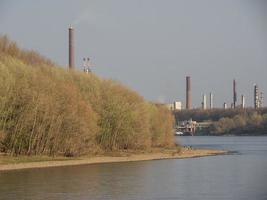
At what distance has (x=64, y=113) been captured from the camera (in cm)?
6769

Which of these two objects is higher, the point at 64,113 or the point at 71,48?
the point at 71,48

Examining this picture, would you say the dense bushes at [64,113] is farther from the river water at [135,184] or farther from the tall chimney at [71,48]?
the tall chimney at [71,48]

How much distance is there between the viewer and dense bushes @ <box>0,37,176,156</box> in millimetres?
62812

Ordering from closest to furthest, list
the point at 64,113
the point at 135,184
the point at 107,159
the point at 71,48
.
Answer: the point at 135,184 < the point at 64,113 < the point at 107,159 < the point at 71,48

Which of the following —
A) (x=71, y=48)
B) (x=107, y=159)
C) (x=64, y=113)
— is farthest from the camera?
(x=71, y=48)

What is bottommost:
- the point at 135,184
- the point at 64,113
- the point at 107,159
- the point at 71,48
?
the point at 135,184

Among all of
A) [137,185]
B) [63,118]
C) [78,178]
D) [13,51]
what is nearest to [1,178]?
[78,178]

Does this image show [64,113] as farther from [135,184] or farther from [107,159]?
[135,184]

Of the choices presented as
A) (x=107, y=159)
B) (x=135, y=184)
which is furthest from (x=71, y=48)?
(x=135, y=184)

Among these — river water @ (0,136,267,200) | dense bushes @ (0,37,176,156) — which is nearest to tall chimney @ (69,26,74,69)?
dense bushes @ (0,37,176,156)

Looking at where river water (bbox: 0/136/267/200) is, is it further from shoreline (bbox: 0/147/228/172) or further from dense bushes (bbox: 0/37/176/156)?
dense bushes (bbox: 0/37/176/156)

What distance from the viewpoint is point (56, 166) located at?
62688mm

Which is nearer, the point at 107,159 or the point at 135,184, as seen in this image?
the point at 135,184

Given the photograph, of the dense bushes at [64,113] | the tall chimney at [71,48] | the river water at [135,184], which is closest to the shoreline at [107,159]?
the dense bushes at [64,113]
